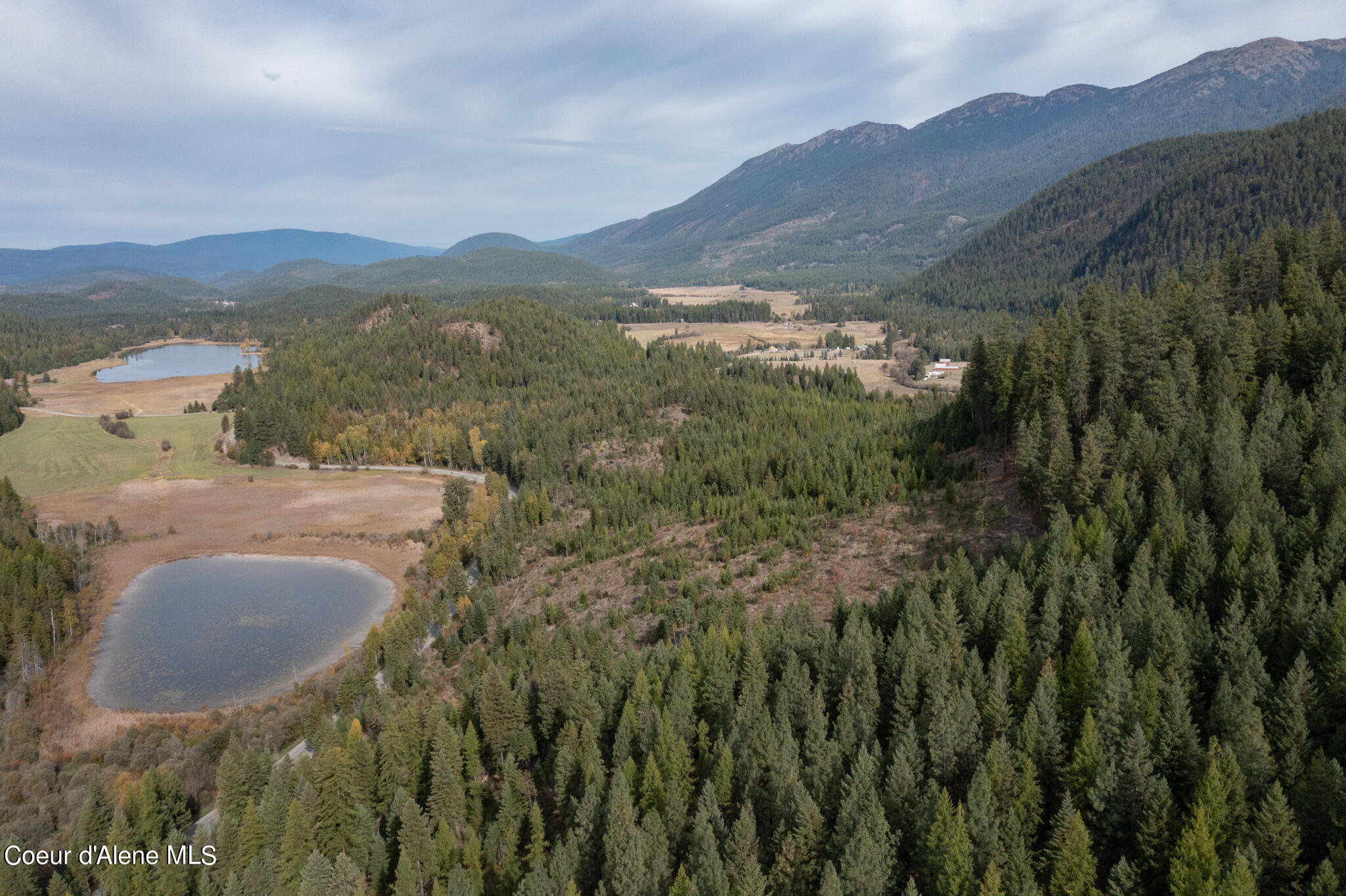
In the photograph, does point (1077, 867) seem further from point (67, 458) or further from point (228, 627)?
point (67, 458)

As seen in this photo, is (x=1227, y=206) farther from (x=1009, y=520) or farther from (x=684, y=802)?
(x=684, y=802)

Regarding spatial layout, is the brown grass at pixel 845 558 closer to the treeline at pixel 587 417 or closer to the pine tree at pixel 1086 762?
the treeline at pixel 587 417

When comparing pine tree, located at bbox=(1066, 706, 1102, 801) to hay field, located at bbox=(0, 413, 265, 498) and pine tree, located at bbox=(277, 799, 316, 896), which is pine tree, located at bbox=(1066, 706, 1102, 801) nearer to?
pine tree, located at bbox=(277, 799, 316, 896)

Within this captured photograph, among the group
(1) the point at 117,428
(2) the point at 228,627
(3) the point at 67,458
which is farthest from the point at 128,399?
(2) the point at 228,627

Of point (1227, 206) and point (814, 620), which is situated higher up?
point (1227, 206)

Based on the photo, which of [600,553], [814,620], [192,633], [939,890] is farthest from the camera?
[600,553]

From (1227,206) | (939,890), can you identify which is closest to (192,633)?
(939,890)

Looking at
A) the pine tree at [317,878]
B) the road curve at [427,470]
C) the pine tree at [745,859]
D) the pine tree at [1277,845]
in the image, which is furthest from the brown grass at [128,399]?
the pine tree at [1277,845]

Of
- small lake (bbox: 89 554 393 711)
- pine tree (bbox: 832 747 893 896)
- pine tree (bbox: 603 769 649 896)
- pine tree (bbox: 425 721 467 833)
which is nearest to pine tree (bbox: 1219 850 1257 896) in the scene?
pine tree (bbox: 832 747 893 896)
